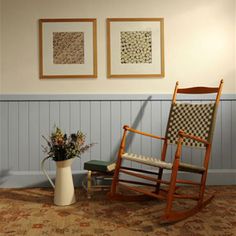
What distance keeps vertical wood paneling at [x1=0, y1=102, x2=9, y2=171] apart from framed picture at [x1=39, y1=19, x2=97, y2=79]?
1.59 feet

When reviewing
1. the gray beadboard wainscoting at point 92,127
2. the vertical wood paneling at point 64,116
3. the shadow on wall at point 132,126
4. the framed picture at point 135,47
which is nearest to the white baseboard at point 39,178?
the gray beadboard wainscoting at point 92,127

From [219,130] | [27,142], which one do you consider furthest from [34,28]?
[219,130]

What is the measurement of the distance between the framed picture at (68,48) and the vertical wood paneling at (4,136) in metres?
0.49

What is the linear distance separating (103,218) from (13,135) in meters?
1.32

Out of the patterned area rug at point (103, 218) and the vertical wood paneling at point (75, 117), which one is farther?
the vertical wood paneling at point (75, 117)

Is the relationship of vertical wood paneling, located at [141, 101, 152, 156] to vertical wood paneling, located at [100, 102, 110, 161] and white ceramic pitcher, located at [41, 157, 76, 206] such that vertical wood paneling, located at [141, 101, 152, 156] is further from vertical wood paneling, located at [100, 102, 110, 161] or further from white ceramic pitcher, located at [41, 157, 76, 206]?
white ceramic pitcher, located at [41, 157, 76, 206]

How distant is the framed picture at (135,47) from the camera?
8.71ft

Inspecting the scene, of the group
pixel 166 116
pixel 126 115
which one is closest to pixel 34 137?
pixel 126 115

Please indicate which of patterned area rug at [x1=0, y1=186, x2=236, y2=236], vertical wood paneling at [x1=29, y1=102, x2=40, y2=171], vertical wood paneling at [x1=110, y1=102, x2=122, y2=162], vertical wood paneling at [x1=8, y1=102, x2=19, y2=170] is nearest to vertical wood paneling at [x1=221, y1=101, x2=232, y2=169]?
patterned area rug at [x1=0, y1=186, x2=236, y2=236]

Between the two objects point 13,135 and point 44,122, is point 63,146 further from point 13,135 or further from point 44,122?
point 13,135

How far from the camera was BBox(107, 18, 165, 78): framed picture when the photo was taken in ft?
8.71

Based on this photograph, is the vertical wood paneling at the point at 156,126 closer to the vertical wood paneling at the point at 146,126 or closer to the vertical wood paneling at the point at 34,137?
the vertical wood paneling at the point at 146,126

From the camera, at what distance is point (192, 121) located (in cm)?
233

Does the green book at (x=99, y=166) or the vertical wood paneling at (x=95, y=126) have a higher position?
the vertical wood paneling at (x=95, y=126)
